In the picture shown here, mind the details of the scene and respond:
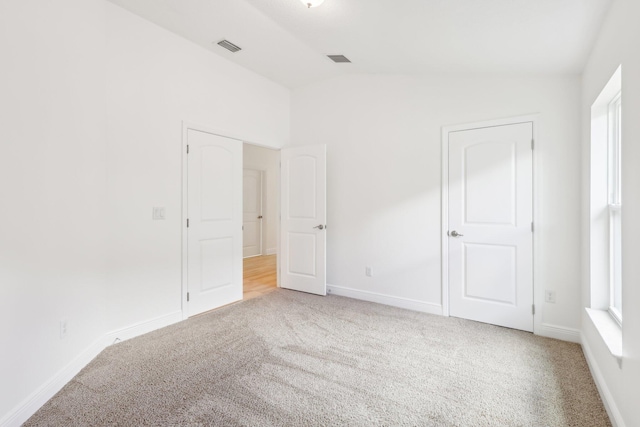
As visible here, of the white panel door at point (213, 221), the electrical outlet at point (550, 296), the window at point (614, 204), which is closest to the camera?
the window at point (614, 204)

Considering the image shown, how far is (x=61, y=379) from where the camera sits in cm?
199

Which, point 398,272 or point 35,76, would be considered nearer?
point 35,76

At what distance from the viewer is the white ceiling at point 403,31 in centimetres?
197

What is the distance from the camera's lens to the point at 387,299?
3.70m

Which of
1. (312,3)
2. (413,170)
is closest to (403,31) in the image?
(312,3)

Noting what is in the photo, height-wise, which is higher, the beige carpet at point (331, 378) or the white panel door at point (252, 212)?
the white panel door at point (252, 212)

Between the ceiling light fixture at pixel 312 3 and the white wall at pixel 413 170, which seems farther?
the white wall at pixel 413 170

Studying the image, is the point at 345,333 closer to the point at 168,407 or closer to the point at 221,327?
the point at 221,327

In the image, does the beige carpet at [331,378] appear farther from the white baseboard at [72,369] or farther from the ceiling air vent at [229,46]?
the ceiling air vent at [229,46]

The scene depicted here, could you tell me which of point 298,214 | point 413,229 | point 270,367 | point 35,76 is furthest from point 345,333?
point 35,76

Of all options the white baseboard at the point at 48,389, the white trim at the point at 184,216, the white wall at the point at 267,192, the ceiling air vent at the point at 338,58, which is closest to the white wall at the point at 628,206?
the ceiling air vent at the point at 338,58

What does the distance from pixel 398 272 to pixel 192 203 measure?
246cm

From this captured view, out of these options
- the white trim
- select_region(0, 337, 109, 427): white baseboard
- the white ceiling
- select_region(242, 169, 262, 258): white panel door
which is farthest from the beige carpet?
select_region(242, 169, 262, 258): white panel door

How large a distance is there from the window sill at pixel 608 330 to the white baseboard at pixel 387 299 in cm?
138
